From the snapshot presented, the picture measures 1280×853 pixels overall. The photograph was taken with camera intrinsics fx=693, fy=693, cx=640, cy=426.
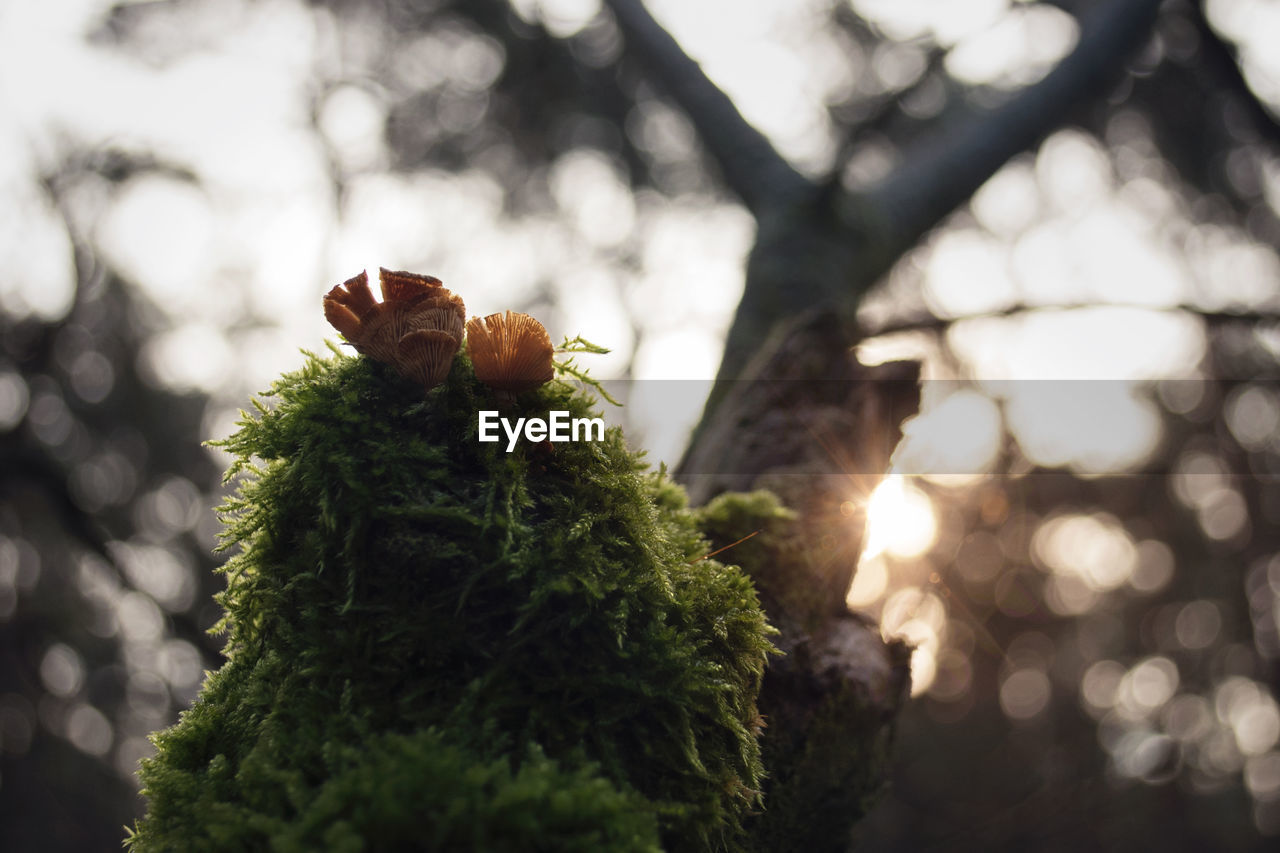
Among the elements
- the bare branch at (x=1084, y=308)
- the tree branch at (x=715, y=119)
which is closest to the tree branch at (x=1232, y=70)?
the bare branch at (x=1084, y=308)

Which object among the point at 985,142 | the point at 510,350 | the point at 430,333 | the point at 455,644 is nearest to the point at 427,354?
the point at 430,333

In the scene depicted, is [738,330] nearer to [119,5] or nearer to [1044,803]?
[119,5]

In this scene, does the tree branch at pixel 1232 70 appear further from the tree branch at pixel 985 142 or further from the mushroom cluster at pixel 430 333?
the mushroom cluster at pixel 430 333

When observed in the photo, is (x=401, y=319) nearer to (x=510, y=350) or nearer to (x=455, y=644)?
(x=510, y=350)

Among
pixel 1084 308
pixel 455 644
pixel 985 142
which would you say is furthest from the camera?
pixel 985 142

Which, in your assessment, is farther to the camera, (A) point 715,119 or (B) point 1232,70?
(B) point 1232,70

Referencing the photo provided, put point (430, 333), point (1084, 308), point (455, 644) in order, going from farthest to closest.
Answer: point (1084, 308)
point (430, 333)
point (455, 644)

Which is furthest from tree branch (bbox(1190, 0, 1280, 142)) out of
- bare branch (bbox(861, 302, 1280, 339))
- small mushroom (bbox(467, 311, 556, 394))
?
small mushroom (bbox(467, 311, 556, 394))
